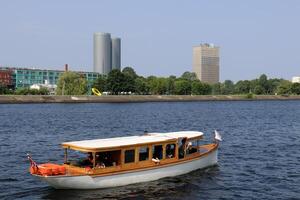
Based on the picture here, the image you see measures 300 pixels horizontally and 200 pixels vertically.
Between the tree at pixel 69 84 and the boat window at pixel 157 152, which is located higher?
the tree at pixel 69 84

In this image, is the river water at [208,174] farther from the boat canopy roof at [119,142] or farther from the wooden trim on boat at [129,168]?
the boat canopy roof at [119,142]

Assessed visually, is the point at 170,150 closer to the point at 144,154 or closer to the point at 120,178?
the point at 144,154

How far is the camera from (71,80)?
19275cm

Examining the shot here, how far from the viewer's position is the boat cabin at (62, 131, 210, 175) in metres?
30.0

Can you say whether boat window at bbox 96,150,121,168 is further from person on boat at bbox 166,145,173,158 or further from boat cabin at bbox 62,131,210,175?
person on boat at bbox 166,145,173,158

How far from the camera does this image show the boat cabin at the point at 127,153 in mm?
30047

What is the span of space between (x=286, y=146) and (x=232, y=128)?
22447 millimetres

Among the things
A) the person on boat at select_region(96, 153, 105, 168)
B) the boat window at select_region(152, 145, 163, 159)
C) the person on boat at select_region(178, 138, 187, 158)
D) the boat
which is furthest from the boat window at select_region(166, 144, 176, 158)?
the person on boat at select_region(96, 153, 105, 168)

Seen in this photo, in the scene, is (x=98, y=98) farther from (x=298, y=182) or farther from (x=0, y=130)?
(x=298, y=182)

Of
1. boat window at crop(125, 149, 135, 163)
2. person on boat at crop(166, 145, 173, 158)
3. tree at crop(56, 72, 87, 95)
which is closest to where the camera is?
boat window at crop(125, 149, 135, 163)

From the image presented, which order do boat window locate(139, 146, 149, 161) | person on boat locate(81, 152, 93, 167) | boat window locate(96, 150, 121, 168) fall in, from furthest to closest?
boat window locate(139, 146, 149, 161)
boat window locate(96, 150, 121, 168)
person on boat locate(81, 152, 93, 167)

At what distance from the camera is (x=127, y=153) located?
103ft

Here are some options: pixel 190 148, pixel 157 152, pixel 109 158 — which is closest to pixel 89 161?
pixel 109 158

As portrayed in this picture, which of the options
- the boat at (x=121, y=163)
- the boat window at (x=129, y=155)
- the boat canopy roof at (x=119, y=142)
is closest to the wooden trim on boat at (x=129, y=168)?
the boat at (x=121, y=163)
